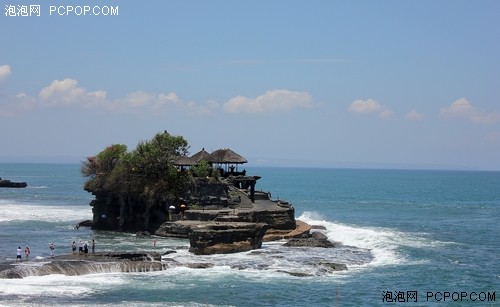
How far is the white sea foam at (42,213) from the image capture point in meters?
85.2

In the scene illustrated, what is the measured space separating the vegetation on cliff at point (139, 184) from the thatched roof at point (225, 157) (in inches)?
139

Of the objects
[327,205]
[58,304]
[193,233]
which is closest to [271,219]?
[193,233]

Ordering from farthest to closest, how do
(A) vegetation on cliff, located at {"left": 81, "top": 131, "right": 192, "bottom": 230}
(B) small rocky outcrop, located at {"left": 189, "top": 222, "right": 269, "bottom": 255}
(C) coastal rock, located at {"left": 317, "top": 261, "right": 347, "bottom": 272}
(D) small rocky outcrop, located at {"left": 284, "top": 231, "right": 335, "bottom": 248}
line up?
(A) vegetation on cliff, located at {"left": 81, "top": 131, "right": 192, "bottom": 230} < (D) small rocky outcrop, located at {"left": 284, "top": 231, "right": 335, "bottom": 248} < (B) small rocky outcrop, located at {"left": 189, "top": 222, "right": 269, "bottom": 255} < (C) coastal rock, located at {"left": 317, "top": 261, "right": 347, "bottom": 272}

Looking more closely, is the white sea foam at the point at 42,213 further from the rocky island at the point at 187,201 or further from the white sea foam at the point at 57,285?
the white sea foam at the point at 57,285

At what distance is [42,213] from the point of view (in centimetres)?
9225

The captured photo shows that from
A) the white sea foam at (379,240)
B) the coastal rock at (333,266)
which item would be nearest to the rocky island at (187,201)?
the white sea foam at (379,240)

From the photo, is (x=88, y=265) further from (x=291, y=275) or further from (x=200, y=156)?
(x=200, y=156)

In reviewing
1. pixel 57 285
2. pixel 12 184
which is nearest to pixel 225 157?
pixel 57 285

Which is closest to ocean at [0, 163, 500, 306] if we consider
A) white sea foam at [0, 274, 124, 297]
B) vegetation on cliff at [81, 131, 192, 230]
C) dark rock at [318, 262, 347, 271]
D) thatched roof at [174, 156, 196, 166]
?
white sea foam at [0, 274, 124, 297]

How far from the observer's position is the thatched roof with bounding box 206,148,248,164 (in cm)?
7438

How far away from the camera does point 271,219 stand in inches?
2576

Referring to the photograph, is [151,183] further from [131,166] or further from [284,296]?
[284,296]

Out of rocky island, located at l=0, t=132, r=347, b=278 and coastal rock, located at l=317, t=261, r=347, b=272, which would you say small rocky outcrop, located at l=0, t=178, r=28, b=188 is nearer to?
rocky island, located at l=0, t=132, r=347, b=278

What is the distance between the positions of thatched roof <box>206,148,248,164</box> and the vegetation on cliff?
354 cm
